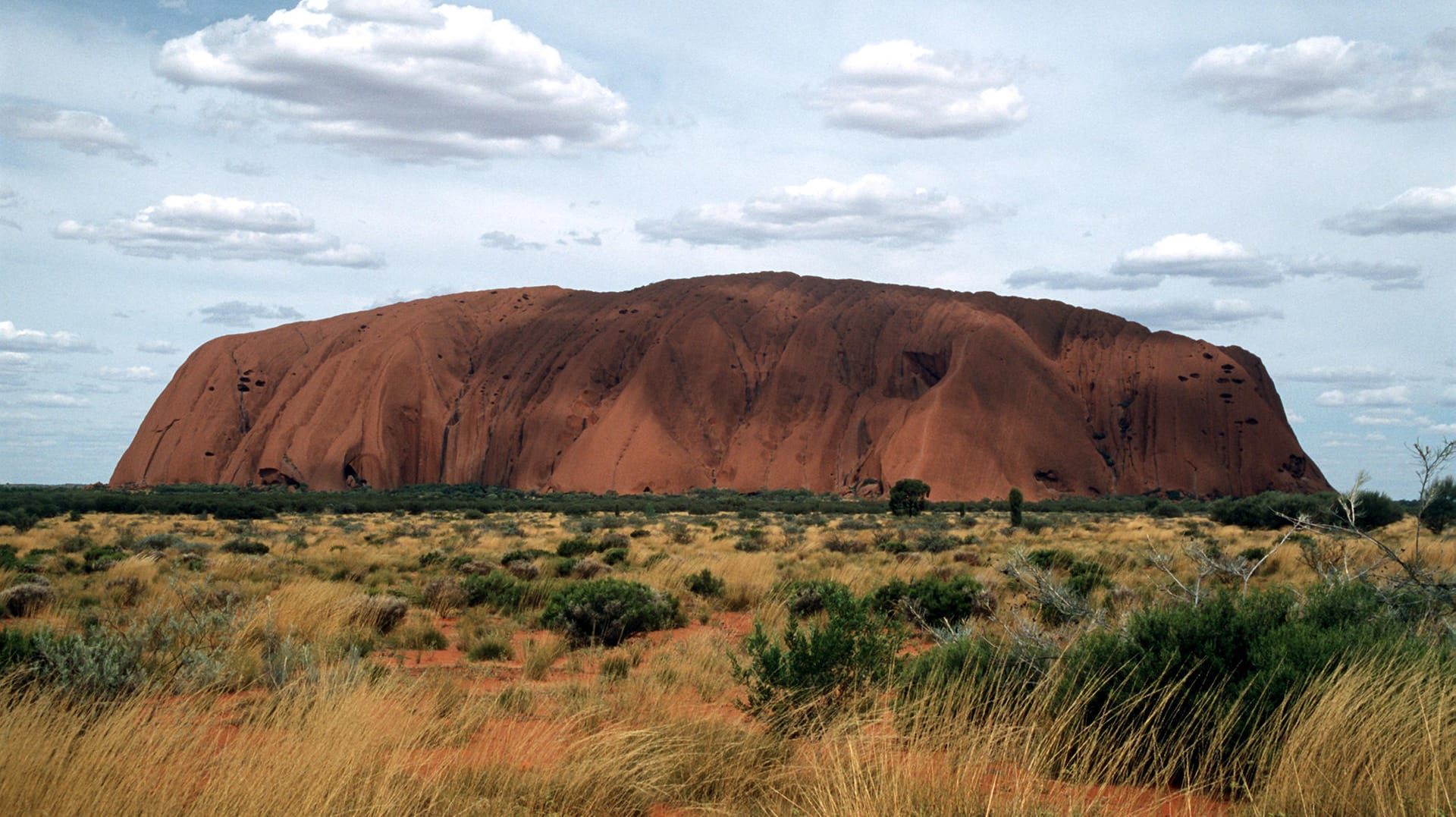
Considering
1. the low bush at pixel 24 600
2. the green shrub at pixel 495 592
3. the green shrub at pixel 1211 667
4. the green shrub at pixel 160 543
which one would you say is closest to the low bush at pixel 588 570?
the green shrub at pixel 495 592

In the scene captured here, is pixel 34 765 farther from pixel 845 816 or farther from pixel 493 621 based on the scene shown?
pixel 493 621

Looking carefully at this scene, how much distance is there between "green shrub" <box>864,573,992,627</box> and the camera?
37.3 ft

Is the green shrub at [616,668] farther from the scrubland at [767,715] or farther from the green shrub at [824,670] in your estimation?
the green shrub at [824,670]

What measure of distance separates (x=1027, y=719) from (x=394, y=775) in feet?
11.2

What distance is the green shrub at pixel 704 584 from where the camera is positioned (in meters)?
14.5

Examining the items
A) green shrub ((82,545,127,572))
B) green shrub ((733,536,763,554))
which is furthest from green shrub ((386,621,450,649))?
green shrub ((733,536,763,554))

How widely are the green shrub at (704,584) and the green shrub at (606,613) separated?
2.46m

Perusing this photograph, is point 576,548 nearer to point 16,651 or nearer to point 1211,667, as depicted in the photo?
point 16,651

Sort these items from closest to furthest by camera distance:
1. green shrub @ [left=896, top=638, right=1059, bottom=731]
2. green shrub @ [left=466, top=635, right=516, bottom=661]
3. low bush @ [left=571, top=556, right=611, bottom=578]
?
green shrub @ [left=896, top=638, right=1059, bottom=731]
green shrub @ [left=466, top=635, right=516, bottom=661]
low bush @ [left=571, top=556, right=611, bottom=578]

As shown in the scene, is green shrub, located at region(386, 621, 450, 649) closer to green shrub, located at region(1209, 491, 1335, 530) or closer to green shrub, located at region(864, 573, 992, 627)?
green shrub, located at region(864, 573, 992, 627)

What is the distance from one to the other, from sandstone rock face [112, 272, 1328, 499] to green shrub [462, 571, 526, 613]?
200ft

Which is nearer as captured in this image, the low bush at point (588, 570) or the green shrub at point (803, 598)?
the green shrub at point (803, 598)

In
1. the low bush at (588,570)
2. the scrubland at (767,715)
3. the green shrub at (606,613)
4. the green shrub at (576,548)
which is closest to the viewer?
the scrubland at (767,715)

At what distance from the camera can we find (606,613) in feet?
36.7
